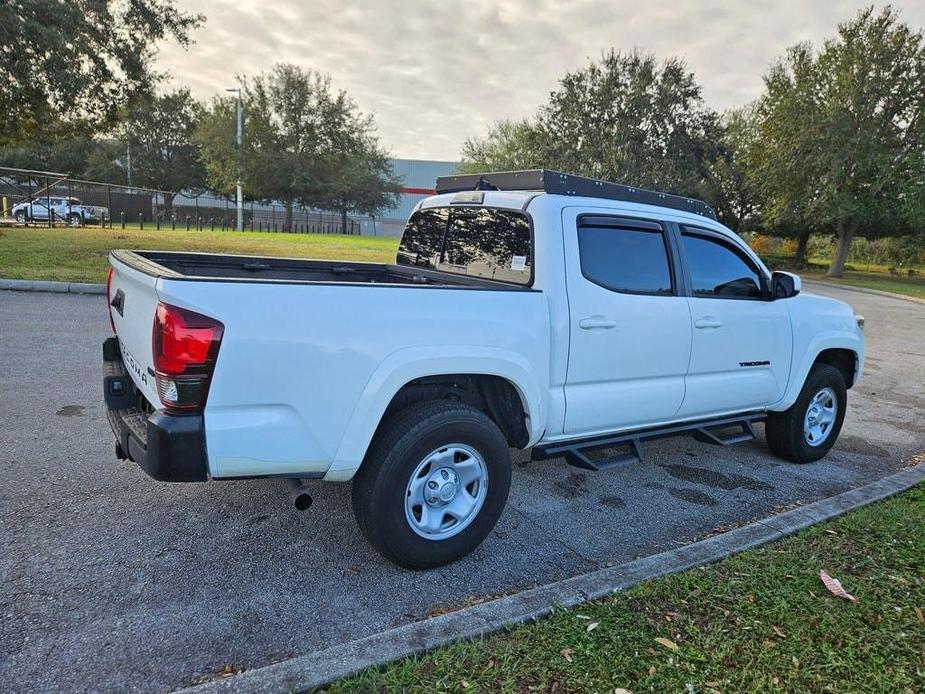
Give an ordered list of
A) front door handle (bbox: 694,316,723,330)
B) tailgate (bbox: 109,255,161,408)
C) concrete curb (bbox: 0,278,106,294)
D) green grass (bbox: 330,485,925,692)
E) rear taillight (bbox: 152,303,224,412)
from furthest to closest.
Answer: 1. concrete curb (bbox: 0,278,106,294)
2. front door handle (bbox: 694,316,723,330)
3. tailgate (bbox: 109,255,161,408)
4. rear taillight (bbox: 152,303,224,412)
5. green grass (bbox: 330,485,925,692)

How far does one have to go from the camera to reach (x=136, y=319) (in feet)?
9.41

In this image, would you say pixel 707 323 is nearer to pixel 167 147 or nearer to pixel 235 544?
pixel 235 544

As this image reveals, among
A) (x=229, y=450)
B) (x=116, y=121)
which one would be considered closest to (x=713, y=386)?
(x=229, y=450)

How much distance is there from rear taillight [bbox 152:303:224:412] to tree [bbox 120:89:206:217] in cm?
5885

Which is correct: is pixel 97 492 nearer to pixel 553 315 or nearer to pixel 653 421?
pixel 553 315

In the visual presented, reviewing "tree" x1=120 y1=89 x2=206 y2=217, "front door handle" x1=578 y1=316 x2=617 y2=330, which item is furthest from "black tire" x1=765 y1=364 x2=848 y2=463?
"tree" x1=120 y1=89 x2=206 y2=217

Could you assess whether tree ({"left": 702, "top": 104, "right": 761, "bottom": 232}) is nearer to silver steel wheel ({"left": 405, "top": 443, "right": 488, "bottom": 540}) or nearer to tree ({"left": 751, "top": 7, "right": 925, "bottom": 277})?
tree ({"left": 751, "top": 7, "right": 925, "bottom": 277})

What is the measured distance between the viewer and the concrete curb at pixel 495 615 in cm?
219

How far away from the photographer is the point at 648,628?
8.54ft

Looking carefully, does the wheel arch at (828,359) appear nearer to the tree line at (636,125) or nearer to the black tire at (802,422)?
the black tire at (802,422)

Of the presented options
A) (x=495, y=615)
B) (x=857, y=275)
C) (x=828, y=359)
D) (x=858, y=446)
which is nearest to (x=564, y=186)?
(x=495, y=615)

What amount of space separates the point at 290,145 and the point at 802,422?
4861 centimetres

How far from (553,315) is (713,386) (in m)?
1.58

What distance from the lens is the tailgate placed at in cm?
262
